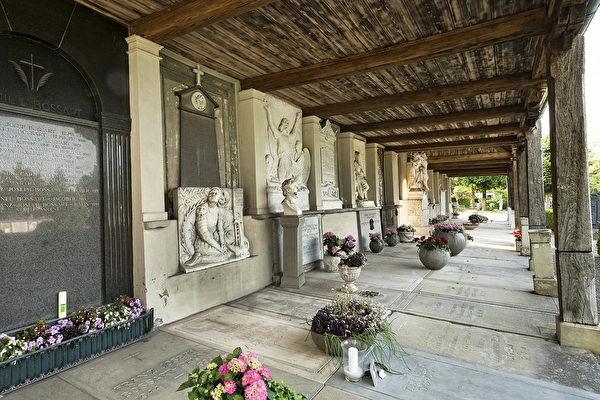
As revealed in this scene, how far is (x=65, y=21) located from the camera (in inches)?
135

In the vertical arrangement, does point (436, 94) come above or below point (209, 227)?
above

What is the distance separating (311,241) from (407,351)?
4.21m

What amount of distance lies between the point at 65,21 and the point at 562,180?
567cm

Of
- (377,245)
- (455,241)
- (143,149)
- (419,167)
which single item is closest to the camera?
(143,149)

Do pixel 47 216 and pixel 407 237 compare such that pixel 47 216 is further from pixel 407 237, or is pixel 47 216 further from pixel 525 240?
pixel 407 237

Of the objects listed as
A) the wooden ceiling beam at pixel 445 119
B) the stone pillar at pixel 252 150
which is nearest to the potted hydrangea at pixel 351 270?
the stone pillar at pixel 252 150

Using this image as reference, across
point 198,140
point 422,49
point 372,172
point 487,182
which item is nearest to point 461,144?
point 372,172

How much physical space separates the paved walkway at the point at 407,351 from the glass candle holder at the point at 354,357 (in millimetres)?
75

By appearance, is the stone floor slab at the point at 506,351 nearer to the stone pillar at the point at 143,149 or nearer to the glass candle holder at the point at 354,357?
the glass candle holder at the point at 354,357

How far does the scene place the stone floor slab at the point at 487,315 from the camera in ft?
12.1

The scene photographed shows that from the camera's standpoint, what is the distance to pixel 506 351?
124 inches

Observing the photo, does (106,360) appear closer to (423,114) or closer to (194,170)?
(194,170)

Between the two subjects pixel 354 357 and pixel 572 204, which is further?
pixel 572 204

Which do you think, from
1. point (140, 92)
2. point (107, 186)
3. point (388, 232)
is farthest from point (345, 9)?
point (388, 232)
